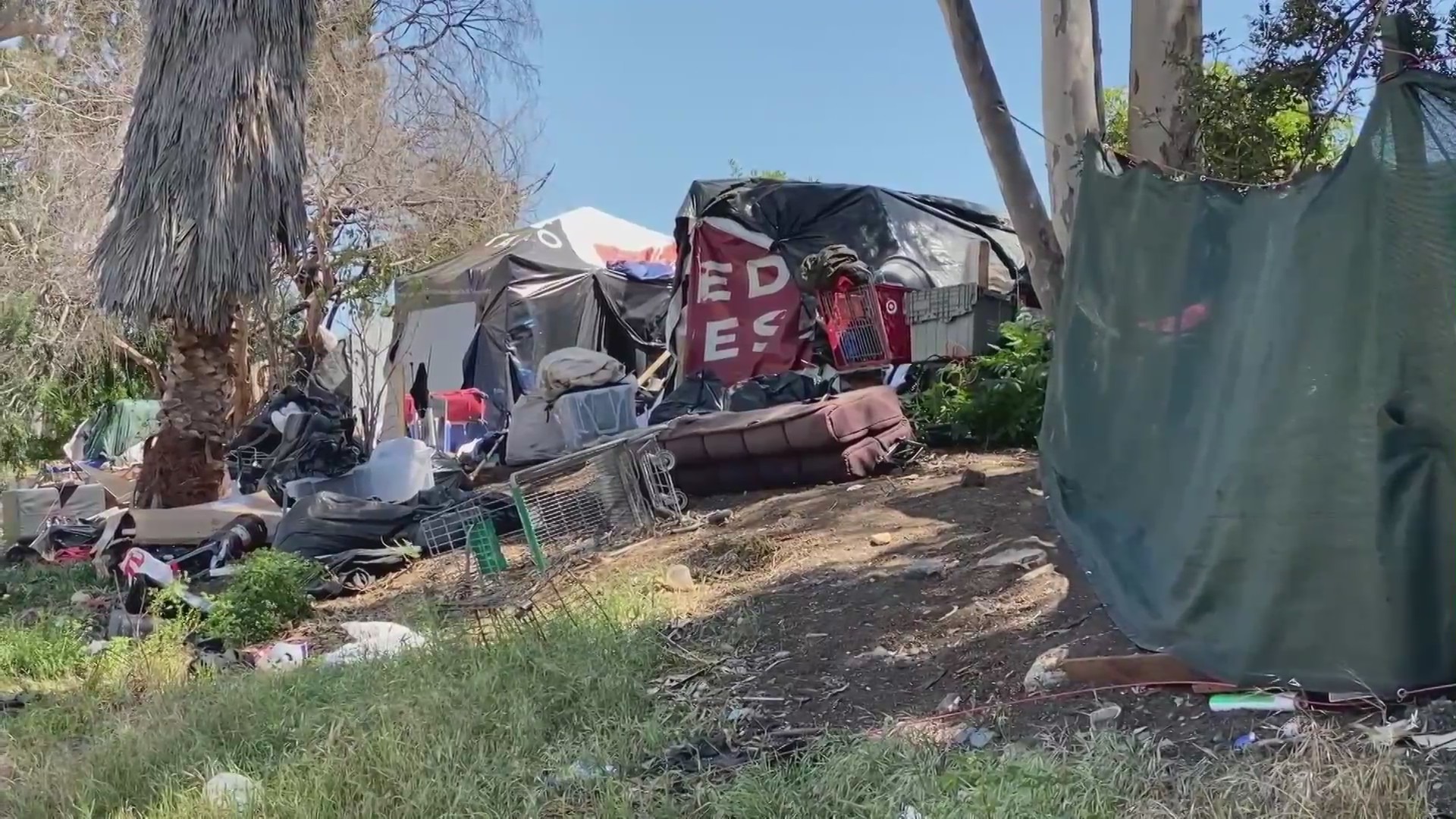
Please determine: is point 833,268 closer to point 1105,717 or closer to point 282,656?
point 282,656

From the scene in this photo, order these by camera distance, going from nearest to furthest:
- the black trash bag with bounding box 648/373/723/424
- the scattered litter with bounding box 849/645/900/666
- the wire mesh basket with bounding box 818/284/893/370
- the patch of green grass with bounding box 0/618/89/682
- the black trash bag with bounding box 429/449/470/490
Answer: the scattered litter with bounding box 849/645/900/666 < the patch of green grass with bounding box 0/618/89/682 < the black trash bag with bounding box 429/449/470/490 < the black trash bag with bounding box 648/373/723/424 < the wire mesh basket with bounding box 818/284/893/370

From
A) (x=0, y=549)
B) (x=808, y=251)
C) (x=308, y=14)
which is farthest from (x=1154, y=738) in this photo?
(x=0, y=549)

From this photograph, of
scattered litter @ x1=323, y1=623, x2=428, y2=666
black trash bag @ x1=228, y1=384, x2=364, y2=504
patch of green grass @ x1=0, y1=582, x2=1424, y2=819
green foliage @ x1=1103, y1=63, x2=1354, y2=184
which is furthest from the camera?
black trash bag @ x1=228, y1=384, x2=364, y2=504

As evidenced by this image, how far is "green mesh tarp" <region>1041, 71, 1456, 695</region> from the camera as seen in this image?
2.80 meters

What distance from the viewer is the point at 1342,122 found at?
4.57m

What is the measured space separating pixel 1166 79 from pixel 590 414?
15.4 ft

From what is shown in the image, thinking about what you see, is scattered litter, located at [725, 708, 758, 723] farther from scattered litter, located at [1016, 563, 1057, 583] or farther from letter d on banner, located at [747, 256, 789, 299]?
letter d on banner, located at [747, 256, 789, 299]

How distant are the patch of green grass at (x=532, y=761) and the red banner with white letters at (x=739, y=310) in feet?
20.4

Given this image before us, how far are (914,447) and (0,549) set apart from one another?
7.81m

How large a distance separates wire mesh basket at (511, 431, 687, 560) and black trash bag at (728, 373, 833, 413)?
1865 millimetres

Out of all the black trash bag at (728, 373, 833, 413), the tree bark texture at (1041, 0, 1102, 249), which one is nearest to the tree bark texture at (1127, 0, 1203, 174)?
the tree bark texture at (1041, 0, 1102, 249)

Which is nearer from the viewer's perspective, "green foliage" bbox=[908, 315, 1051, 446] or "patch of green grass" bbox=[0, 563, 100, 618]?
"patch of green grass" bbox=[0, 563, 100, 618]

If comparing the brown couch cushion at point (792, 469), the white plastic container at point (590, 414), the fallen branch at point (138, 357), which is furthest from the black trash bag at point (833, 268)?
the fallen branch at point (138, 357)

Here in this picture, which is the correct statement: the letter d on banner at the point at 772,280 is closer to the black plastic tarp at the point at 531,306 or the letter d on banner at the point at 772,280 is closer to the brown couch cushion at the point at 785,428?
the black plastic tarp at the point at 531,306
